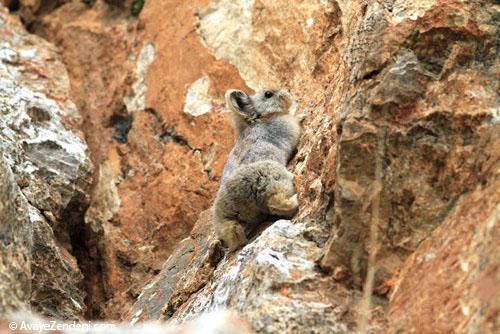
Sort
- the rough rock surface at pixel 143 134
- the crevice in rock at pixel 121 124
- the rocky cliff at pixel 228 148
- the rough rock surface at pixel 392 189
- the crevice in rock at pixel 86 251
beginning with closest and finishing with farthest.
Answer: the rough rock surface at pixel 392 189 → the rocky cliff at pixel 228 148 → the crevice in rock at pixel 86 251 → the rough rock surface at pixel 143 134 → the crevice in rock at pixel 121 124

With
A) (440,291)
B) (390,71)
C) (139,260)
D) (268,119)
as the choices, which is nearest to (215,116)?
(268,119)

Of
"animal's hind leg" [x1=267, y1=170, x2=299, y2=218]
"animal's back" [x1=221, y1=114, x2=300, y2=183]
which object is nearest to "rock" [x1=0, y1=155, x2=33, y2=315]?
"animal's hind leg" [x1=267, y1=170, x2=299, y2=218]

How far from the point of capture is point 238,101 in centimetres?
1168

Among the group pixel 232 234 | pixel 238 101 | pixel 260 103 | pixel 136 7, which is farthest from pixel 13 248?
pixel 136 7

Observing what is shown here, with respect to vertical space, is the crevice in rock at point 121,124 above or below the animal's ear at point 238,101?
below

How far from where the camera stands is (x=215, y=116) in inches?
498

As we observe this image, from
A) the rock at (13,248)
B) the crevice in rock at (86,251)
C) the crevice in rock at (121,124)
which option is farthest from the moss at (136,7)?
the rock at (13,248)

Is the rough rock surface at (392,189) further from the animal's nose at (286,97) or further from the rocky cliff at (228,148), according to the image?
the animal's nose at (286,97)

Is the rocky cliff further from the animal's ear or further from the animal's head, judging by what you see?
the animal's ear

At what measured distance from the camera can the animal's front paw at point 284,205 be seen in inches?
356

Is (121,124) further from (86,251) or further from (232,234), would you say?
(232,234)

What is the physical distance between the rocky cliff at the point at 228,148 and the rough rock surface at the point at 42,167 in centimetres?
3

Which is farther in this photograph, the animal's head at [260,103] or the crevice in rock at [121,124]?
the crevice in rock at [121,124]

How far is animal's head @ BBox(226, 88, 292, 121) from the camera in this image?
11523 mm
